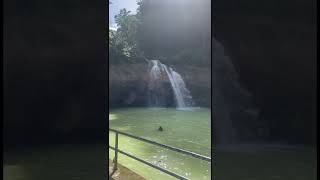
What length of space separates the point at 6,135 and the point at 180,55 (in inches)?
69.7

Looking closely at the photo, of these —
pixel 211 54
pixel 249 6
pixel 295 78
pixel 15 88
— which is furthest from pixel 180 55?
pixel 15 88

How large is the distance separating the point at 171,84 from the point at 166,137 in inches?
20.4

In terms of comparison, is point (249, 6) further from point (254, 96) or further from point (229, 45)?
point (254, 96)

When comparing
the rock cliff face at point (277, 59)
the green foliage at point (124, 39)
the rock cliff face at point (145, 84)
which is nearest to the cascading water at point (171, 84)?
the rock cliff face at point (145, 84)

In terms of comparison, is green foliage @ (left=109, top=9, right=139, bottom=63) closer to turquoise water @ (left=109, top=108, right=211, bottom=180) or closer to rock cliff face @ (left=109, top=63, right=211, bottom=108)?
rock cliff face @ (left=109, top=63, right=211, bottom=108)

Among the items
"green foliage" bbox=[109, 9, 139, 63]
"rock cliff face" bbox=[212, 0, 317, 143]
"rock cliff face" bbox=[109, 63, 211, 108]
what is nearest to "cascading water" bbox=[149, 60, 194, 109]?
"rock cliff face" bbox=[109, 63, 211, 108]

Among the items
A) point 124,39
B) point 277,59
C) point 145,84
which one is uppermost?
point 124,39

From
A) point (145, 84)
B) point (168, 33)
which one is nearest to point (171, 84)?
point (145, 84)

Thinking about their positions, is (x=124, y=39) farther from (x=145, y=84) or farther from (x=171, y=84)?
(x=171, y=84)

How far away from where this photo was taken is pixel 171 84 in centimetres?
345

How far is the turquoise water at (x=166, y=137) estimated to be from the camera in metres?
3.38

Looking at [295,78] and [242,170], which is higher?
[295,78]

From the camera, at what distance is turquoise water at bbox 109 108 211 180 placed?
11.1 ft

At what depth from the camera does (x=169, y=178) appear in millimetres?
3373
